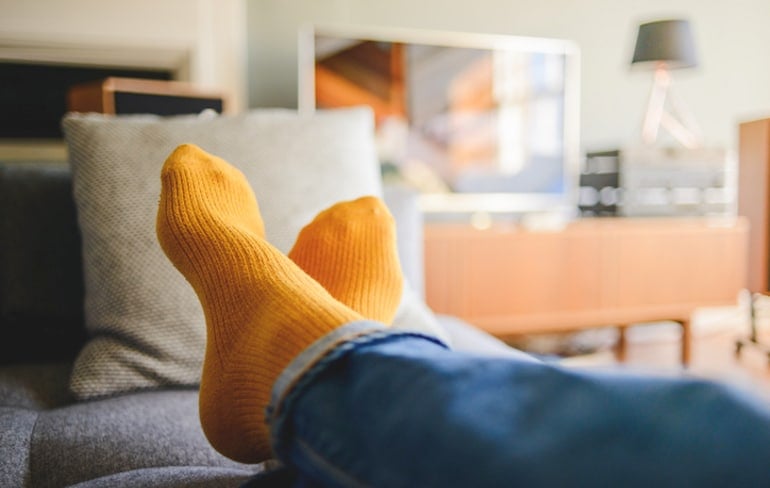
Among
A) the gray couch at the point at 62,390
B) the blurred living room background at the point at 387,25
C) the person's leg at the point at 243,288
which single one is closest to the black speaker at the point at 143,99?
the blurred living room background at the point at 387,25

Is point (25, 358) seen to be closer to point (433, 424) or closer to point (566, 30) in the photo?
point (433, 424)

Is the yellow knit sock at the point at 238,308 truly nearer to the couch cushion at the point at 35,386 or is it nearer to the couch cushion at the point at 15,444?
the couch cushion at the point at 15,444

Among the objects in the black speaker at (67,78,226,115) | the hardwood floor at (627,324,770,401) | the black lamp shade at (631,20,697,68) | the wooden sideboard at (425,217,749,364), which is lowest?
the hardwood floor at (627,324,770,401)

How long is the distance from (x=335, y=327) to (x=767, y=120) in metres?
0.39

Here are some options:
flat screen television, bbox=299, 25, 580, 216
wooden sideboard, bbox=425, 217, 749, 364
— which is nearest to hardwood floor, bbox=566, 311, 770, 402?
wooden sideboard, bbox=425, 217, 749, 364

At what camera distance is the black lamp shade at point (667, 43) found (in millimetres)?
2234

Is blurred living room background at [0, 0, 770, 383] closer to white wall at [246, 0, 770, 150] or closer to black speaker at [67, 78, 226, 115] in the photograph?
white wall at [246, 0, 770, 150]

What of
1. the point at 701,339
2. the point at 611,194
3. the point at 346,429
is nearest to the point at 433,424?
the point at 346,429

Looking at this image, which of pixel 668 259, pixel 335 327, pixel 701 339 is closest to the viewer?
pixel 335 327

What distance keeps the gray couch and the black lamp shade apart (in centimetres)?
155

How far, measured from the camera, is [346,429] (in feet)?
1.04

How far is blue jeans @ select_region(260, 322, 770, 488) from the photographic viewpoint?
222 millimetres

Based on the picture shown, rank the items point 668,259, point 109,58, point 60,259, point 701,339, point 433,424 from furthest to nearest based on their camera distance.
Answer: point 701,339 → point 109,58 → point 668,259 → point 60,259 → point 433,424

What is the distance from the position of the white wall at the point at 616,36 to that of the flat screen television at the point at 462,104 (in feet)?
0.50
